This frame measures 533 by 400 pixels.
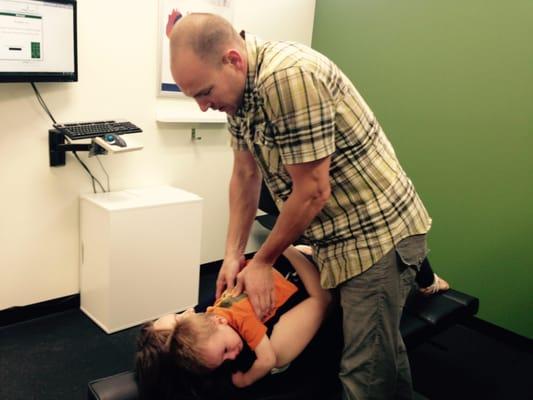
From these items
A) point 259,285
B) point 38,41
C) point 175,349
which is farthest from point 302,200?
point 38,41

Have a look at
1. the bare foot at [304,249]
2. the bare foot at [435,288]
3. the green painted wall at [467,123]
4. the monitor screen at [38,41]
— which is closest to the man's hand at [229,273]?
the bare foot at [304,249]

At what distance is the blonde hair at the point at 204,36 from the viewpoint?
1090mm

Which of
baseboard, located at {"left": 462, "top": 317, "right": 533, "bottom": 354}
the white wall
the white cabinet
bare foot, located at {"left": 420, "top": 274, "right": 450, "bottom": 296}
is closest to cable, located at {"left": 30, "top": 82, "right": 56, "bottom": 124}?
the white wall

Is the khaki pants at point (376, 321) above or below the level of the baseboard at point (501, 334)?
above

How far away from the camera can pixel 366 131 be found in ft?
4.17

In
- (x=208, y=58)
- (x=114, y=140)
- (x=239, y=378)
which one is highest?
(x=208, y=58)

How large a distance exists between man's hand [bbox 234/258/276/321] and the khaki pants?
212 millimetres

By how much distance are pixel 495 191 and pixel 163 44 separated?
1.98 metres

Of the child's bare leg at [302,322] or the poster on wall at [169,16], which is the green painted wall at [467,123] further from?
the child's bare leg at [302,322]

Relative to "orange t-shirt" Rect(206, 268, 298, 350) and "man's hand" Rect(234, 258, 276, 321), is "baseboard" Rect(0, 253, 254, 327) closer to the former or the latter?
"orange t-shirt" Rect(206, 268, 298, 350)

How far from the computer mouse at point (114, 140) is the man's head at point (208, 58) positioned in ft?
4.20

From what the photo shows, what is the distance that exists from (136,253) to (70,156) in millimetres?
601

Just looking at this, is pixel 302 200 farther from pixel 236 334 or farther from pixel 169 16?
pixel 169 16

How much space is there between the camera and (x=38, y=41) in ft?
6.99
